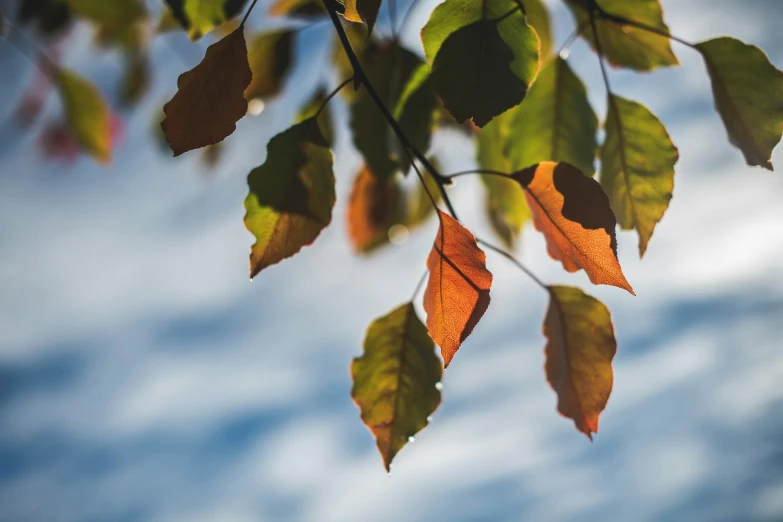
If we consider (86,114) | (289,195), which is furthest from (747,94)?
(86,114)

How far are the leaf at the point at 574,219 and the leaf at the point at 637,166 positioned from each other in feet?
0.29

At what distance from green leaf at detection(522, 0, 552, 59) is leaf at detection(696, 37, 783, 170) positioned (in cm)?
17

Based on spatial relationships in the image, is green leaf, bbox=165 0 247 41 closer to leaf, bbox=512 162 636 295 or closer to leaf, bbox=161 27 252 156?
leaf, bbox=161 27 252 156

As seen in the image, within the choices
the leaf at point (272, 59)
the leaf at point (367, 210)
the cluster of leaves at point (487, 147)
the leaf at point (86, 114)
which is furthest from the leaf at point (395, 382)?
the leaf at point (86, 114)

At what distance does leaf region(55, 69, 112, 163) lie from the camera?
838mm

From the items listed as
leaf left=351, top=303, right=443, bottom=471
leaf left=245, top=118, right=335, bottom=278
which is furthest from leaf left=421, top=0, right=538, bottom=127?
leaf left=351, top=303, right=443, bottom=471

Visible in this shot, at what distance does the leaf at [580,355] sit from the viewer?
0.47 m

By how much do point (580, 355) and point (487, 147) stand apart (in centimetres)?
25

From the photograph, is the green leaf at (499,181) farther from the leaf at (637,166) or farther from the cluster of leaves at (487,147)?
the leaf at (637,166)

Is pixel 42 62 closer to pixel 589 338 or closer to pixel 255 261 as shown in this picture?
pixel 255 261

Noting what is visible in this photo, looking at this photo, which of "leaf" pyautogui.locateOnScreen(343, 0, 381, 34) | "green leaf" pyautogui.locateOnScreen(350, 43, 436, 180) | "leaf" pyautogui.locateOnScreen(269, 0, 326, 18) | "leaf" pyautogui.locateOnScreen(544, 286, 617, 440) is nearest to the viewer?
"leaf" pyautogui.locateOnScreen(343, 0, 381, 34)

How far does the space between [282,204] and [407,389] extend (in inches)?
7.3

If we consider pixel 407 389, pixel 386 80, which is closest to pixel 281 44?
pixel 386 80

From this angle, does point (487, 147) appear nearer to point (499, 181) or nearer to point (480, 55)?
point (499, 181)
